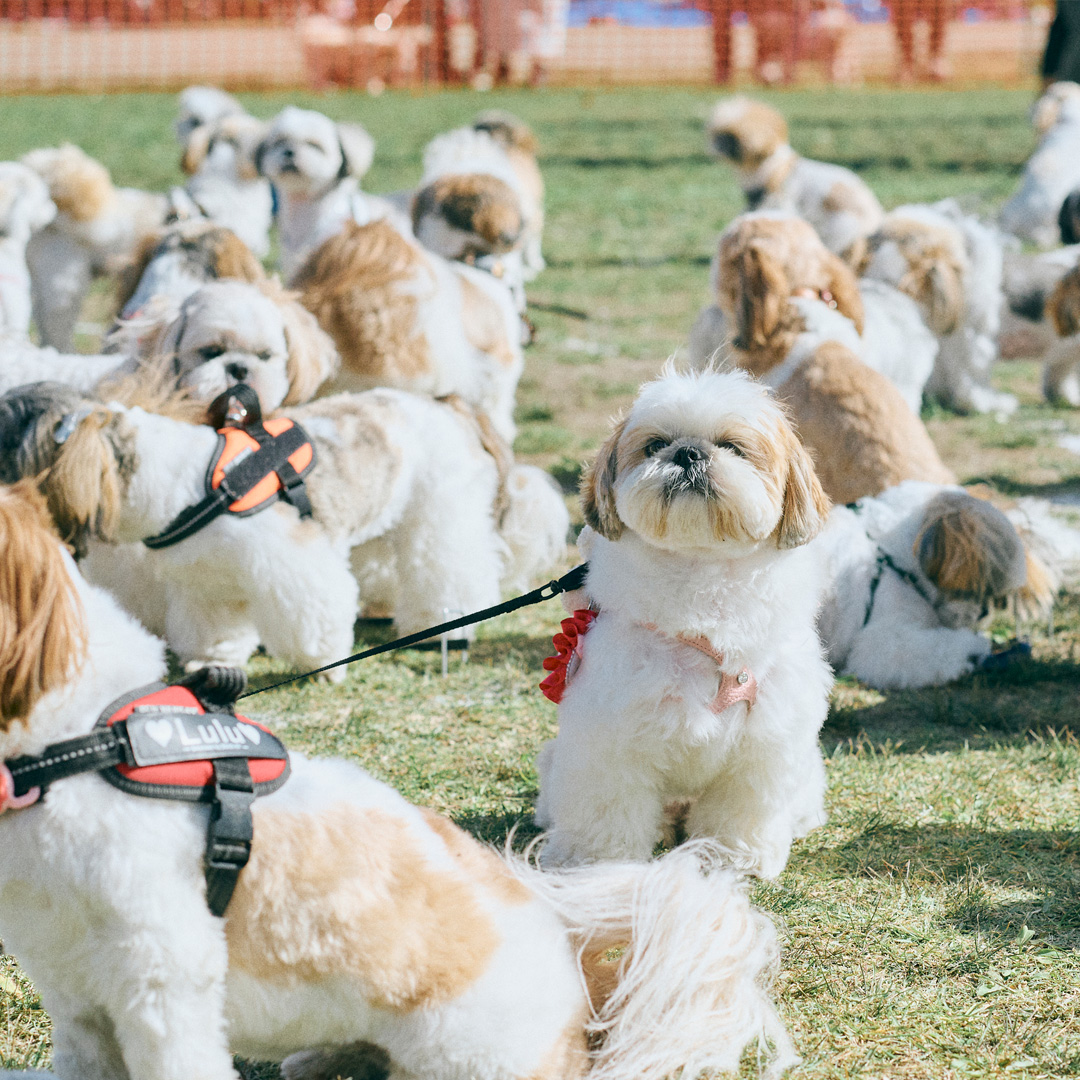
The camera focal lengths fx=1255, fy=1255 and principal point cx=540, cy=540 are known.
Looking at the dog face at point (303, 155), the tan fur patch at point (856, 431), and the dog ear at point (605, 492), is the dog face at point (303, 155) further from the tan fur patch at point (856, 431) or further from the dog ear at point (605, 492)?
the dog ear at point (605, 492)

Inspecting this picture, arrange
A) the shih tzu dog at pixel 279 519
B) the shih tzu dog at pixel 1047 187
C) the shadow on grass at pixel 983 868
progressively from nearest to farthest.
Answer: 1. the shadow on grass at pixel 983 868
2. the shih tzu dog at pixel 279 519
3. the shih tzu dog at pixel 1047 187

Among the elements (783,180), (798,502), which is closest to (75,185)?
(783,180)

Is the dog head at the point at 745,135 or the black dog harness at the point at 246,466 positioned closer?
the black dog harness at the point at 246,466

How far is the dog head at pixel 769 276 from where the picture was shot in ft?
17.7

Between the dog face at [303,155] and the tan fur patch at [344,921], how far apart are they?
19.9 feet

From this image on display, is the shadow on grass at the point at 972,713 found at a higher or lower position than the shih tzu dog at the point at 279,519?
lower

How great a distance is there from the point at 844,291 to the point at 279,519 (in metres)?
3.02

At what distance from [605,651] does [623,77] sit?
92.2 feet

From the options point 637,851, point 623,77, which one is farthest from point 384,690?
point 623,77

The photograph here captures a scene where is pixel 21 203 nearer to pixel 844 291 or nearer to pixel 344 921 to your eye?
pixel 844 291

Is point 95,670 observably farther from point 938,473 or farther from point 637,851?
point 938,473

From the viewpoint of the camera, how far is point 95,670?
1.99 meters

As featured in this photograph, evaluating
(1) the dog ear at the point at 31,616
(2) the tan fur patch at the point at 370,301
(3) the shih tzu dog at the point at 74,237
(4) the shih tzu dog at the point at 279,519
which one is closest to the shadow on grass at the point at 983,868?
(4) the shih tzu dog at the point at 279,519

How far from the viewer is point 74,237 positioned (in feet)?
25.0
